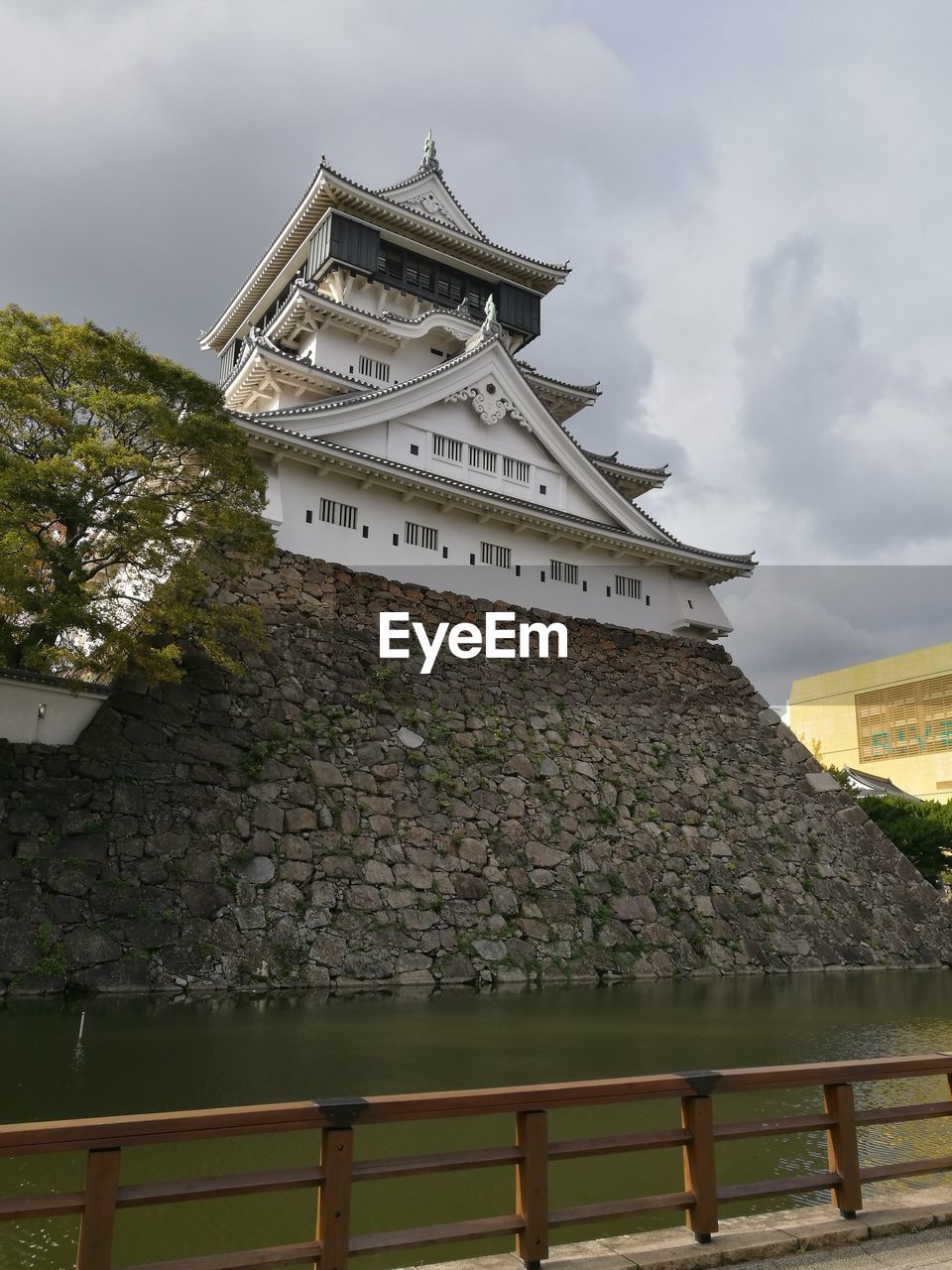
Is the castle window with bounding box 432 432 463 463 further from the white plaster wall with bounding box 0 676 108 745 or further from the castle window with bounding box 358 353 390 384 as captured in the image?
the white plaster wall with bounding box 0 676 108 745

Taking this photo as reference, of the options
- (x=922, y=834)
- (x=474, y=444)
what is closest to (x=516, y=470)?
(x=474, y=444)

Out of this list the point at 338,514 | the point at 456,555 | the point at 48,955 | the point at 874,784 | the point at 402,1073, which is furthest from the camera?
the point at 874,784

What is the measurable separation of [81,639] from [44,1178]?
12.1 m

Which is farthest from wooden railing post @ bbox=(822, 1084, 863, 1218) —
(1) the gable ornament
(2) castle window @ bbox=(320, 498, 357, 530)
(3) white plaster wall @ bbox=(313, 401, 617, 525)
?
(1) the gable ornament

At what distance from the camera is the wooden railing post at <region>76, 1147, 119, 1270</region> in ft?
9.61

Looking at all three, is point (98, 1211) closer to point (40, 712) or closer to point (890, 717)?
point (40, 712)

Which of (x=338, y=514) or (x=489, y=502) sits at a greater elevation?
(x=489, y=502)

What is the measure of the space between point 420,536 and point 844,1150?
51.7 ft

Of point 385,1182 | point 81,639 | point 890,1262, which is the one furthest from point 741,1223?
point 81,639

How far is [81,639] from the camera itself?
15.8 meters

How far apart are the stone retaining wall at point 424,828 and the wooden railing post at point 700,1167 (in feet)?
28.0

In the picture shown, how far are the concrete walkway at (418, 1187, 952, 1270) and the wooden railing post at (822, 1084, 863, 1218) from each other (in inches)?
3.1

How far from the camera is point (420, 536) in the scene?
745 inches

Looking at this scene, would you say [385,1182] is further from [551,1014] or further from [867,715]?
[867,715]
